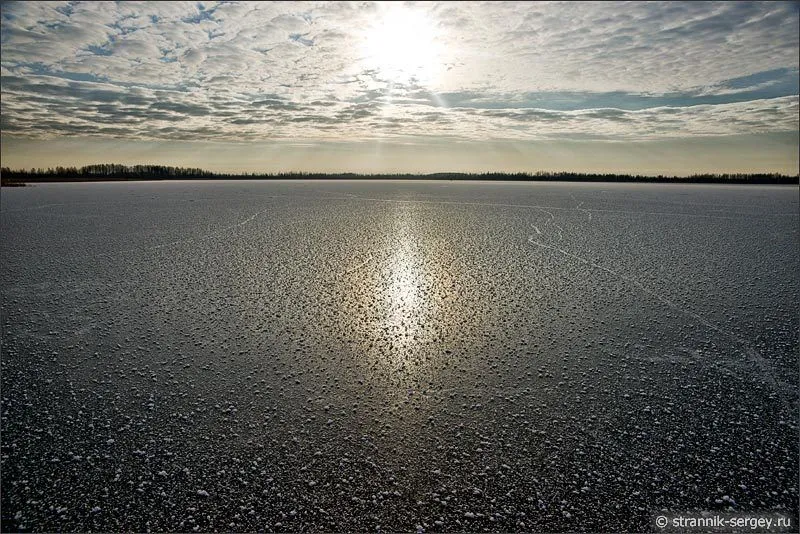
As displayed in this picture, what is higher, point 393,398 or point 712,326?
point 712,326

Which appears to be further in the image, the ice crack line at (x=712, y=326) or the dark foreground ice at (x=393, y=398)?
the ice crack line at (x=712, y=326)

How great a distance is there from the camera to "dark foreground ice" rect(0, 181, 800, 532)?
156 inches

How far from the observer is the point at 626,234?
20562mm

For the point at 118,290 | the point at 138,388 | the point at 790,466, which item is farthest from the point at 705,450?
the point at 118,290

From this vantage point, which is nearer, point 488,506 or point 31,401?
point 488,506

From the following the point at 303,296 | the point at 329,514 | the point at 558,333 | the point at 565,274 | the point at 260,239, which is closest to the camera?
the point at 329,514

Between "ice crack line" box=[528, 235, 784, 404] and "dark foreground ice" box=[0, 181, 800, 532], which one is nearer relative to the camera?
"dark foreground ice" box=[0, 181, 800, 532]

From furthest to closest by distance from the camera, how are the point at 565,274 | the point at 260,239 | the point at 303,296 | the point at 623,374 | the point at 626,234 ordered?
the point at 626,234
the point at 260,239
the point at 565,274
the point at 303,296
the point at 623,374

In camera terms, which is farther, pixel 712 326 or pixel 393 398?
pixel 712 326

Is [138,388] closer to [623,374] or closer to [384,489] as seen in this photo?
[384,489]

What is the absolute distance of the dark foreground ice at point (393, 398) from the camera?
3.96m

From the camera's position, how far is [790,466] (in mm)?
4402

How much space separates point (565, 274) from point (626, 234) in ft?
35.0

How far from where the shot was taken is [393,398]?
5656mm
